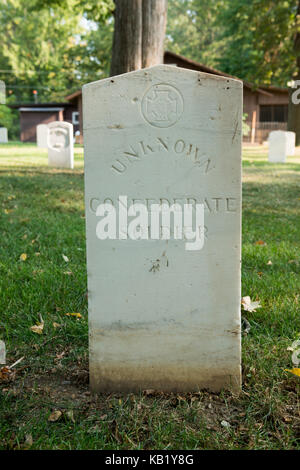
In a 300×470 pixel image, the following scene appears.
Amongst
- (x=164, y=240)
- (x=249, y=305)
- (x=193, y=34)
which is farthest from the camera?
(x=193, y=34)

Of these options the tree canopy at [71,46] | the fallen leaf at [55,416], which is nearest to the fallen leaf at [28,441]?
the fallen leaf at [55,416]

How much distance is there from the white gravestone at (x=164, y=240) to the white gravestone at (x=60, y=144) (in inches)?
406

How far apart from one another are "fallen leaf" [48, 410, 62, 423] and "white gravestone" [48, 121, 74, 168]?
1068 cm

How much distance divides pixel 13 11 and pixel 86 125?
159ft

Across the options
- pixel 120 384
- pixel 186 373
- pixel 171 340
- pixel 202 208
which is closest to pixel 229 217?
pixel 202 208

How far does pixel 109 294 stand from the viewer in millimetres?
2371

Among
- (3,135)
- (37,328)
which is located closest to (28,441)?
(37,328)

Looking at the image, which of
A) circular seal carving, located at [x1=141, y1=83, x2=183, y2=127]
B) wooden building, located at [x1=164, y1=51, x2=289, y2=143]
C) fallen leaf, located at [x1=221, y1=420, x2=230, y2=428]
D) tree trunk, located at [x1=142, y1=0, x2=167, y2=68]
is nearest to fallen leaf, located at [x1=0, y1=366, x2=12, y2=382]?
fallen leaf, located at [x1=221, y1=420, x2=230, y2=428]

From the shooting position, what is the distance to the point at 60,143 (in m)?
12.6

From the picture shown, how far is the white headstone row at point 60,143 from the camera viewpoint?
40.2 feet

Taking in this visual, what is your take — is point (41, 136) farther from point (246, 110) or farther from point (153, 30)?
point (153, 30)

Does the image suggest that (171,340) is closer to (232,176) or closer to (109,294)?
(109,294)

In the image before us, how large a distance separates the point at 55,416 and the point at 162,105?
161 centimetres

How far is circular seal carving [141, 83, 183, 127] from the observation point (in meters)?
2.22
